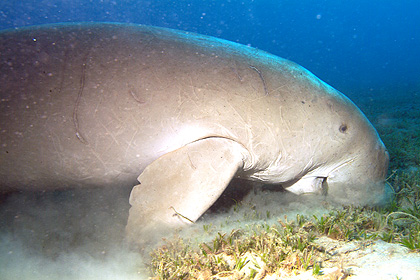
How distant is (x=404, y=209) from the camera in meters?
2.52

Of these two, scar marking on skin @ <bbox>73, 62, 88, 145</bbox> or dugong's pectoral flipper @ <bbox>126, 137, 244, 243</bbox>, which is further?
scar marking on skin @ <bbox>73, 62, 88, 145</bbox>

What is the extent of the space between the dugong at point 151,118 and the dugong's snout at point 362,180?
2.8 inches

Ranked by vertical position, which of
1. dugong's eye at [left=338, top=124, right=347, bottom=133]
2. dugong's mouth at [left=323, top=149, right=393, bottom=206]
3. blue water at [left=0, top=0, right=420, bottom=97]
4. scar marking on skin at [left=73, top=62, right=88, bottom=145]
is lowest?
dugong's mouth at [left=323, top=149, right=393, bottom=206]

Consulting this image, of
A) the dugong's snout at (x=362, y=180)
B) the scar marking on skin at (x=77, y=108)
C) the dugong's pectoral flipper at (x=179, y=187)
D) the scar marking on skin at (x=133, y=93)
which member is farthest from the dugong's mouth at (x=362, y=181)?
the scar marking on skin at (x=77, y=108)

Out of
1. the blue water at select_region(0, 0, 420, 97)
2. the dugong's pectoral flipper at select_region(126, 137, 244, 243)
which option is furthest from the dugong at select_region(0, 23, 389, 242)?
the blue water at select_region(0, 0, 420, 97)

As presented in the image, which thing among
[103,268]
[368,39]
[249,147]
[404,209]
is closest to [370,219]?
[404,209]

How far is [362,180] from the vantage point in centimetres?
278

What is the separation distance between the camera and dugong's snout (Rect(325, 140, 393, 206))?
2.74 m

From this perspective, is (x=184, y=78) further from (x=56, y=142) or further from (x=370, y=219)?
(x=370, y=219)

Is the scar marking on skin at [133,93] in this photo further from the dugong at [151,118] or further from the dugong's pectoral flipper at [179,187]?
the dugong's pectoral flipper at [179,187]

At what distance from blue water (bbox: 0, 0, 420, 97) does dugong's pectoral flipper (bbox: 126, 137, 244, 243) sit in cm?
9242

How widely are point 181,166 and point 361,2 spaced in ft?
625

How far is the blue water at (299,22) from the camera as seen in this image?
8375cm

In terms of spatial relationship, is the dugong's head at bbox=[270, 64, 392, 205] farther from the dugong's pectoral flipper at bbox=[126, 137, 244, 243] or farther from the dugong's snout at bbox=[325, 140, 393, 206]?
the dugong's pectoral flipper at bbox=[126, 137, 244, 243]
